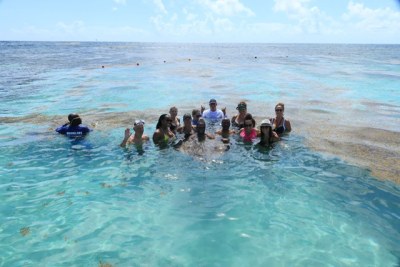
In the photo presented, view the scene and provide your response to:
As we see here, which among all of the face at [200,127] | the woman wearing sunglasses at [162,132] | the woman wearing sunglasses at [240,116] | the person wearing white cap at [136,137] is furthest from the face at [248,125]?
the person wearing white cap at [136,137]

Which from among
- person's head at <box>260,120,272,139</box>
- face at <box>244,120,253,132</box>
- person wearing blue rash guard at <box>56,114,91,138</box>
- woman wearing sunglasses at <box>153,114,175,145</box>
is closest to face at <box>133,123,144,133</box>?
woman wearing sunglasses at <box>153,114,175,145</box>

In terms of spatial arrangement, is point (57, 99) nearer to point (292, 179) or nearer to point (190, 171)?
point (190, 171)

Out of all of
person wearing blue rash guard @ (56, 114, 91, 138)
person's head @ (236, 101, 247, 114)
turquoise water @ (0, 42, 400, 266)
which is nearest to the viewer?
turquoise water @ (0, 42, 400, 266)

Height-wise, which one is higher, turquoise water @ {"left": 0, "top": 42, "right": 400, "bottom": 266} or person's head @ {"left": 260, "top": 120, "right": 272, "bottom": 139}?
person's head @ {"left": 260, "top": 120, "right": 272, "bottom": 139}

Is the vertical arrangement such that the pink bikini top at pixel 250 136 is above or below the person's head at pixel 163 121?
below

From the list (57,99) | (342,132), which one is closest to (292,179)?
(342,132)

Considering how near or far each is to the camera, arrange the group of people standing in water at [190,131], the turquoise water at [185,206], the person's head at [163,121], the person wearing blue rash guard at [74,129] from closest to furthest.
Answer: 1. the turquoise water at [185,206]
2. the group of people standing in water at [190,131]
3. the person's head at [163,121]
4. the person wearing blue rash guard at [74,129]

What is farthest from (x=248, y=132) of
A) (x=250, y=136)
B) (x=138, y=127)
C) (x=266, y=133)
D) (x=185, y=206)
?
(x=185, y=206)

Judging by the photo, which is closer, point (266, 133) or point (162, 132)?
point (266, 133)

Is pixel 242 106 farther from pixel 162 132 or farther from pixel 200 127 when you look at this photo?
pixel 162 132

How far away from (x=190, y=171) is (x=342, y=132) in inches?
255

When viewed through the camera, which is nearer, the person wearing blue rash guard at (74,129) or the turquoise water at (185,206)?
the turquoise water at (185,206)

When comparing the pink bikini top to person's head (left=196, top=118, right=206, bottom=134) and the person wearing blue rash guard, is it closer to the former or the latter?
A: person's head (left=196, top=118, right=206, bottom=134)

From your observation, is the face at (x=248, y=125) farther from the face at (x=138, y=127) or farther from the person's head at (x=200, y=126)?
the face at (x=138, y=127)
